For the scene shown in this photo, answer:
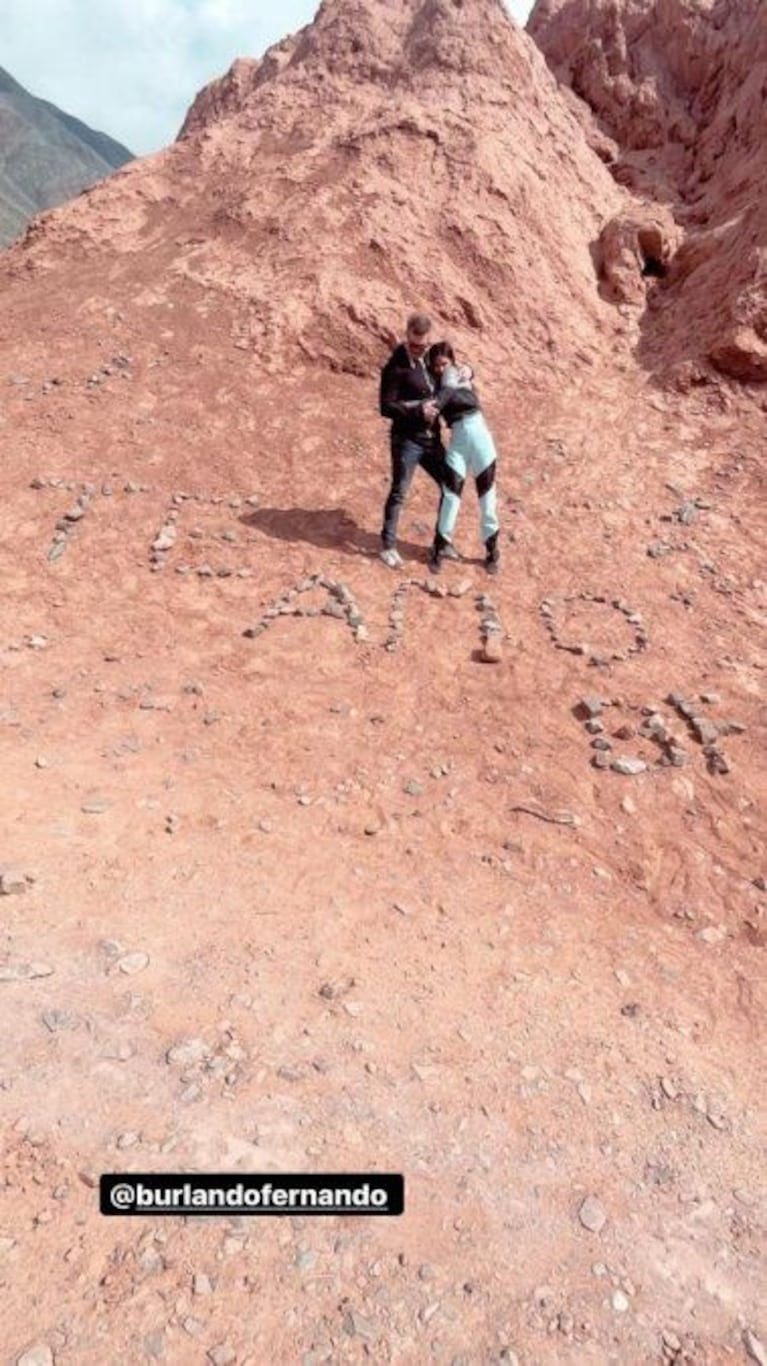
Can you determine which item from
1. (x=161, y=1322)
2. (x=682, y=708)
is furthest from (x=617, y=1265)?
(x=682, y=708)

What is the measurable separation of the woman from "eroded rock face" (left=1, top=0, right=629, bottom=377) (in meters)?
4.28

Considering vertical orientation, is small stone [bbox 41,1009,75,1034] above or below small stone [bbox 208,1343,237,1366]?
below

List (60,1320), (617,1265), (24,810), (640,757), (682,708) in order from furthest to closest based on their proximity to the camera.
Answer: (682,708) < (640,757) < (24,810) < (617,1265) < (60,1320)

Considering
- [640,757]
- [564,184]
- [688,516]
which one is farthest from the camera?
[564,184]

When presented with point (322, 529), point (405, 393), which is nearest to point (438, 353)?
point (405, 393)

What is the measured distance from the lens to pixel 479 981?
461 cm

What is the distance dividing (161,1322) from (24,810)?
11.2 feet

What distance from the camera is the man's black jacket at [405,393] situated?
28.8 ft

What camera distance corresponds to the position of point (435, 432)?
9.16 metres

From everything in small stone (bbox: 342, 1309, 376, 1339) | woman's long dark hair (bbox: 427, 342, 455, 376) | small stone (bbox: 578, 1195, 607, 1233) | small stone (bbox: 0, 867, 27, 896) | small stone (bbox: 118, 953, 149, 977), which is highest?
woman's long dark hair (bbox: 427, 342, 455, 376)

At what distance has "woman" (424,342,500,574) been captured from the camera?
346 inches

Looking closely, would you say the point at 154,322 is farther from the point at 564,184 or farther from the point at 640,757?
the point at 640,757

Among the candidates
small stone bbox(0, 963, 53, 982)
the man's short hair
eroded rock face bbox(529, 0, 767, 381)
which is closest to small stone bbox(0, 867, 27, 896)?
small stone bbox(0, 963, 53, 982)

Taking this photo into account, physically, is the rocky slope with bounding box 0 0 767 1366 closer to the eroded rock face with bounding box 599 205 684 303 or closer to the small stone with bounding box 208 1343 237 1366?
the small stone with bounding box 208 1343 237 1366
